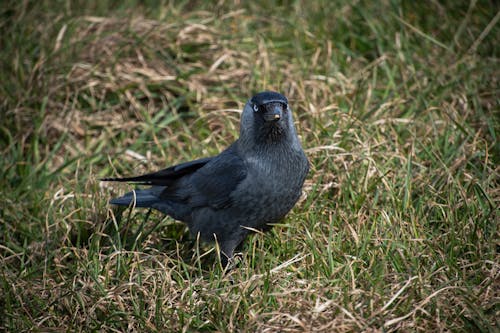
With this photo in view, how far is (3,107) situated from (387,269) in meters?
3.21

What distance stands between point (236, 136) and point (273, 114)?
1150 mm

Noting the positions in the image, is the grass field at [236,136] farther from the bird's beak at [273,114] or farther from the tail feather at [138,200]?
the bird's beak at [273,114]

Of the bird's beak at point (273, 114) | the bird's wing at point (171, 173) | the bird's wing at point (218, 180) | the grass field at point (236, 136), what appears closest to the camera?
the grass field at point (236, 136)

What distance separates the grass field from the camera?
3.08 metres

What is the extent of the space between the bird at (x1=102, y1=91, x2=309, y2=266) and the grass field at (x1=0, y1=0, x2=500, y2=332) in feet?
0.58

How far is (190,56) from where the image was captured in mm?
5348

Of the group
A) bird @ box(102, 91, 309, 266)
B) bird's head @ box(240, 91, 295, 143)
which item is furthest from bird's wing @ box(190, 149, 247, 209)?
bird's head @ box(240, 91, 295, 143)

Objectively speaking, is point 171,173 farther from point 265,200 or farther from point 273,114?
point 273,114

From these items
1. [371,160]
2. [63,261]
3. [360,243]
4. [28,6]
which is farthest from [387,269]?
[28,6]

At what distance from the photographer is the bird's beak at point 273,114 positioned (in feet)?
11.3

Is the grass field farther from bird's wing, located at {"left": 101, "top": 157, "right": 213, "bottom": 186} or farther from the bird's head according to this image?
the bird's head

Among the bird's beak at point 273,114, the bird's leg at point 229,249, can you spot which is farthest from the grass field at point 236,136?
the bird's beak at point 273,114

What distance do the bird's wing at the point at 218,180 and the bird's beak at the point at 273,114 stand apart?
0.31m

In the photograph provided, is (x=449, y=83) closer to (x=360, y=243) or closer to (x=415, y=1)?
(x=415, y=1)
